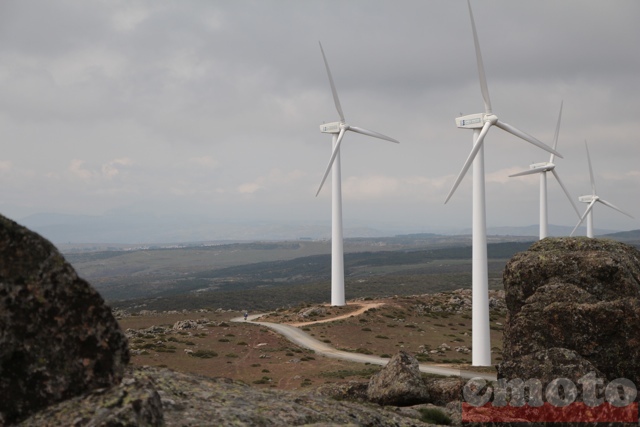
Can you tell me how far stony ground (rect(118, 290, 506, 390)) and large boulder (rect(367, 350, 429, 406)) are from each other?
633 inches

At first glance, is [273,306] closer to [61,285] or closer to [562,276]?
[562,276]

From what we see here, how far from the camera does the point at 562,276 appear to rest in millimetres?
24734

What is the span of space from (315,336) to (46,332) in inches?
2689

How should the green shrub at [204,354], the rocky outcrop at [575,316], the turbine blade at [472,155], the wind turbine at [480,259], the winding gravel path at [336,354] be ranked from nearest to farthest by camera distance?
the rocky outcrop at [575,316]
the winding gravel path at [336,354]
the turbine blade at [472,155]
the wind turbine at [480,259]
the green shrub at [204,354]

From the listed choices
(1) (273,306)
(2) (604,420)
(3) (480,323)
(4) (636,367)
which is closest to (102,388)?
(2) (604,420)

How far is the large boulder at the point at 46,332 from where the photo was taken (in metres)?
9.61

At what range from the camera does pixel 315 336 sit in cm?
7600

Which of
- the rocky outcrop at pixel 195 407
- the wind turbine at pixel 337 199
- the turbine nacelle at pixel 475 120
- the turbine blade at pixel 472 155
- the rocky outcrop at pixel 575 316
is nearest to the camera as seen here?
the rocky outcrop at pixel 195 407

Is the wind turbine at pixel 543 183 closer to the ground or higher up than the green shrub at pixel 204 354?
higher up

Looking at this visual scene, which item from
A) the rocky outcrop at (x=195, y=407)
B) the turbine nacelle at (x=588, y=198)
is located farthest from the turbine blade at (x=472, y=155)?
the turbine nacelle at (x=588, y=198)

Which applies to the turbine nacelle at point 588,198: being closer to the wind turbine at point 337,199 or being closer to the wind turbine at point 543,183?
the wind turbine at point 543,183

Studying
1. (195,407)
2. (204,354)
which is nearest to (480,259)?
(204,354)

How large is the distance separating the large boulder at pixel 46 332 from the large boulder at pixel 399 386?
17.0 meters

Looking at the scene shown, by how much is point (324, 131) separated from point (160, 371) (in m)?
Result: 87.1
